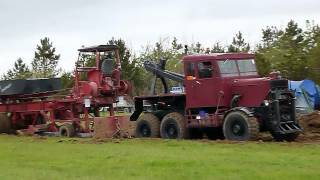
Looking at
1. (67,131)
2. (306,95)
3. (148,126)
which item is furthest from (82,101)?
(306,95)

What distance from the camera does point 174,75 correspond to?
23250mm

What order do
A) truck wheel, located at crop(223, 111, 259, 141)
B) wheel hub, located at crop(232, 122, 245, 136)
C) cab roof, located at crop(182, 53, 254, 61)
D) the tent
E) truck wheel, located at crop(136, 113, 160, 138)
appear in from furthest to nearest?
the tent < truck wheel, located at crop(136, 113, 160, 138) < cab roof, located at crop(182, 53, 254, 61) < wheel hub, located at crop(232, 122, 245, 136) < truck wheel, located at crop(223, 111, 259, 141)

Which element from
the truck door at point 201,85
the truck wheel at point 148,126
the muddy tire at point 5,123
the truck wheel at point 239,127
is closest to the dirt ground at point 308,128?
the truck wheel at point 148,126

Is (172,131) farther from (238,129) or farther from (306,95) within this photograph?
(306,95)

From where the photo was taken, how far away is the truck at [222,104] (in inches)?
792

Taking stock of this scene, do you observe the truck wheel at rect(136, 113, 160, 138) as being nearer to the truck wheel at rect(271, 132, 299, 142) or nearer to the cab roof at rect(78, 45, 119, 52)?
the cab roof at rect(78, 45, 119, 52)

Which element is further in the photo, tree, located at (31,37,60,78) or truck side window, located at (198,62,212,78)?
tree, located at (31,37,60,78)

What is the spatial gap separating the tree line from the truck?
2.75 metres

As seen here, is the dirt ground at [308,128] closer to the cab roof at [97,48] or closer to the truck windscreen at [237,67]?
the truck windscreen at [237,67]

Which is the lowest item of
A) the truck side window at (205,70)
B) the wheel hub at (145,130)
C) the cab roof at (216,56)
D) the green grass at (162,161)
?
the green grass at (162,161)

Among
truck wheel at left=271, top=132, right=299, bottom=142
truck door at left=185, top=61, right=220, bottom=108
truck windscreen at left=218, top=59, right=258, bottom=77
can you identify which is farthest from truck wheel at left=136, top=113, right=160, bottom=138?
truck wheel at left=271, top=132, right=299, bottom=142

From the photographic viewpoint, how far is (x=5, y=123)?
27.7 meters

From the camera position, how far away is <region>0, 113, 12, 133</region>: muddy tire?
90.5 feet

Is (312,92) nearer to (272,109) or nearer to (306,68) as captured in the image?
(306,68)
